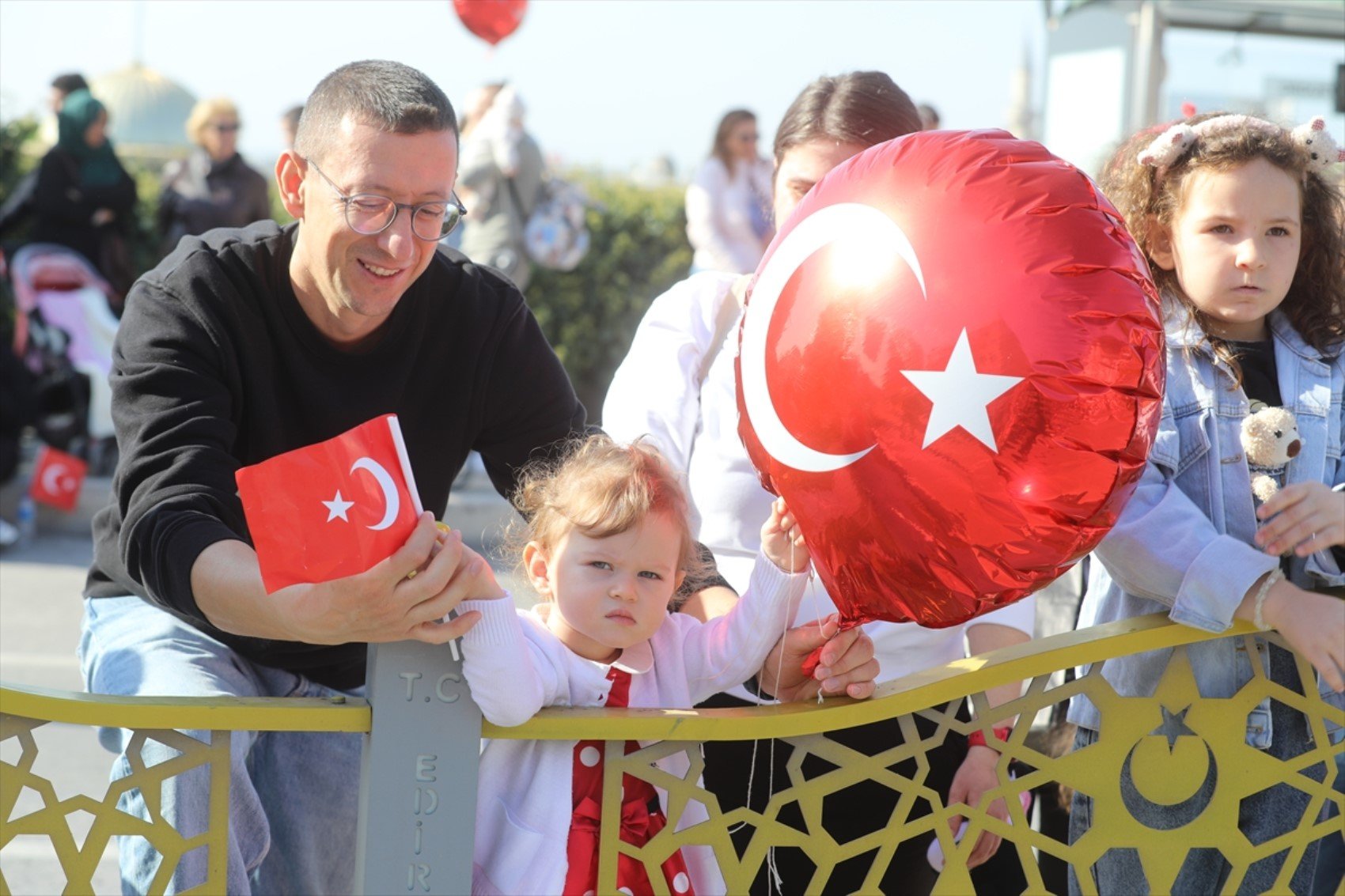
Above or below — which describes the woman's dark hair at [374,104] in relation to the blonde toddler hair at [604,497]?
above

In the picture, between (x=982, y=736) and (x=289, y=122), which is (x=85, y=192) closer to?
(x=289, y=122)

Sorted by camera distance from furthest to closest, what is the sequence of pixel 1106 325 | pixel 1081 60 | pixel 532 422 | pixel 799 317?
pixel 1081 60
pixel 532 422
pixel 799 317
pixel 1106 325

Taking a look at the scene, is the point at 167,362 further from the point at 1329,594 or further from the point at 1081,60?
the point at 1081,60

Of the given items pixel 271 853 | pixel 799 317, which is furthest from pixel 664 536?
pixel 271 853

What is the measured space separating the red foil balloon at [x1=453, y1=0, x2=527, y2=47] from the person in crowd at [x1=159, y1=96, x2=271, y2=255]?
2060mm

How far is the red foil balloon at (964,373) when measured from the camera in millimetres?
1794

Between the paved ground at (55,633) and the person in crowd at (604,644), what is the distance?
0.29 metres

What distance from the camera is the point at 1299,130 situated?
258 cm

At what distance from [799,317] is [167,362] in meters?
1.08

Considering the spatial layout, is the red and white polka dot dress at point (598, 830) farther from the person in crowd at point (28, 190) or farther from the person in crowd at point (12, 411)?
the person in crowd at point (28, 190)

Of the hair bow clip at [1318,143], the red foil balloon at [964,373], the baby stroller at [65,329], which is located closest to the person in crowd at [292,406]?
the red foil balloon at [964,373]

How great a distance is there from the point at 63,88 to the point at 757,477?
7.32 metres

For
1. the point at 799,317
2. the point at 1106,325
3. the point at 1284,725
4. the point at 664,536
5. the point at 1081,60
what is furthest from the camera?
the point at 1081,60

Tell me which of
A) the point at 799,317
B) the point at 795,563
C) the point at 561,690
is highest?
the point at 799,317
